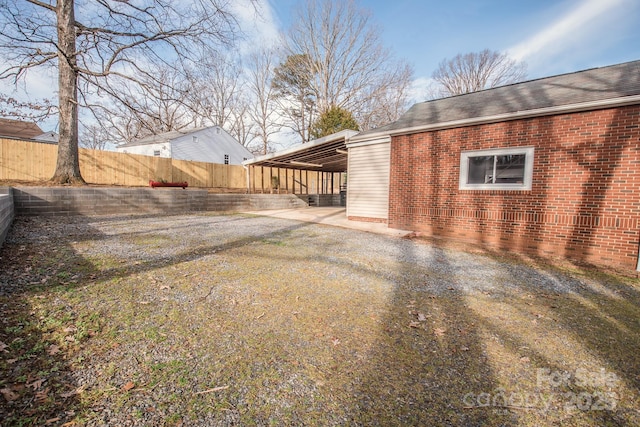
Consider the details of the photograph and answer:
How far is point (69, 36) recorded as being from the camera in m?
9.98

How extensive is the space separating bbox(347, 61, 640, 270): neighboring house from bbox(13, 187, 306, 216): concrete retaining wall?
25.6ft

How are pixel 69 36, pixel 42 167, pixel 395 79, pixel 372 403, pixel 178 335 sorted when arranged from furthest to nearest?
pixel 395 79 < pixel 42 167 < pixel 69 36 < pixel 178 335 < pixel 372 403

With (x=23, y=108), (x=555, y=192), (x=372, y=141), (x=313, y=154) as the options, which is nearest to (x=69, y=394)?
(x=555, y=192)

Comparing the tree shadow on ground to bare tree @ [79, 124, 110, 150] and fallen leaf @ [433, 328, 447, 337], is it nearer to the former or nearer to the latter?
fallen leaf @ [433, 328, 447, 337]

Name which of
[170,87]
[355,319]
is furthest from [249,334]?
[170,87]

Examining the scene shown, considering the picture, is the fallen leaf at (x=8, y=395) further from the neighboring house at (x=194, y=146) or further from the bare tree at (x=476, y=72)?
the bare tree at (x=476, y=72)

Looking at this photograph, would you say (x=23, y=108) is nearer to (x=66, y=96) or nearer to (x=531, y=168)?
(x=66, y=96)

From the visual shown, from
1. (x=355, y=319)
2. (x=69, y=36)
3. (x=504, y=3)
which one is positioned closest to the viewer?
(x=355, y=319)

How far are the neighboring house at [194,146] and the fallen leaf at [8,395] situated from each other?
2546 cm

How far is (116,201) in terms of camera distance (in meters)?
9.30

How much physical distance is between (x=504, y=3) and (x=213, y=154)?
24511mm

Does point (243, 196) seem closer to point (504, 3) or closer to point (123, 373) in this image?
point (123, 373)

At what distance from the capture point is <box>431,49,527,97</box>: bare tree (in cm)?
2864

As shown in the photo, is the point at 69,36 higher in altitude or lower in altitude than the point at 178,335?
higher
